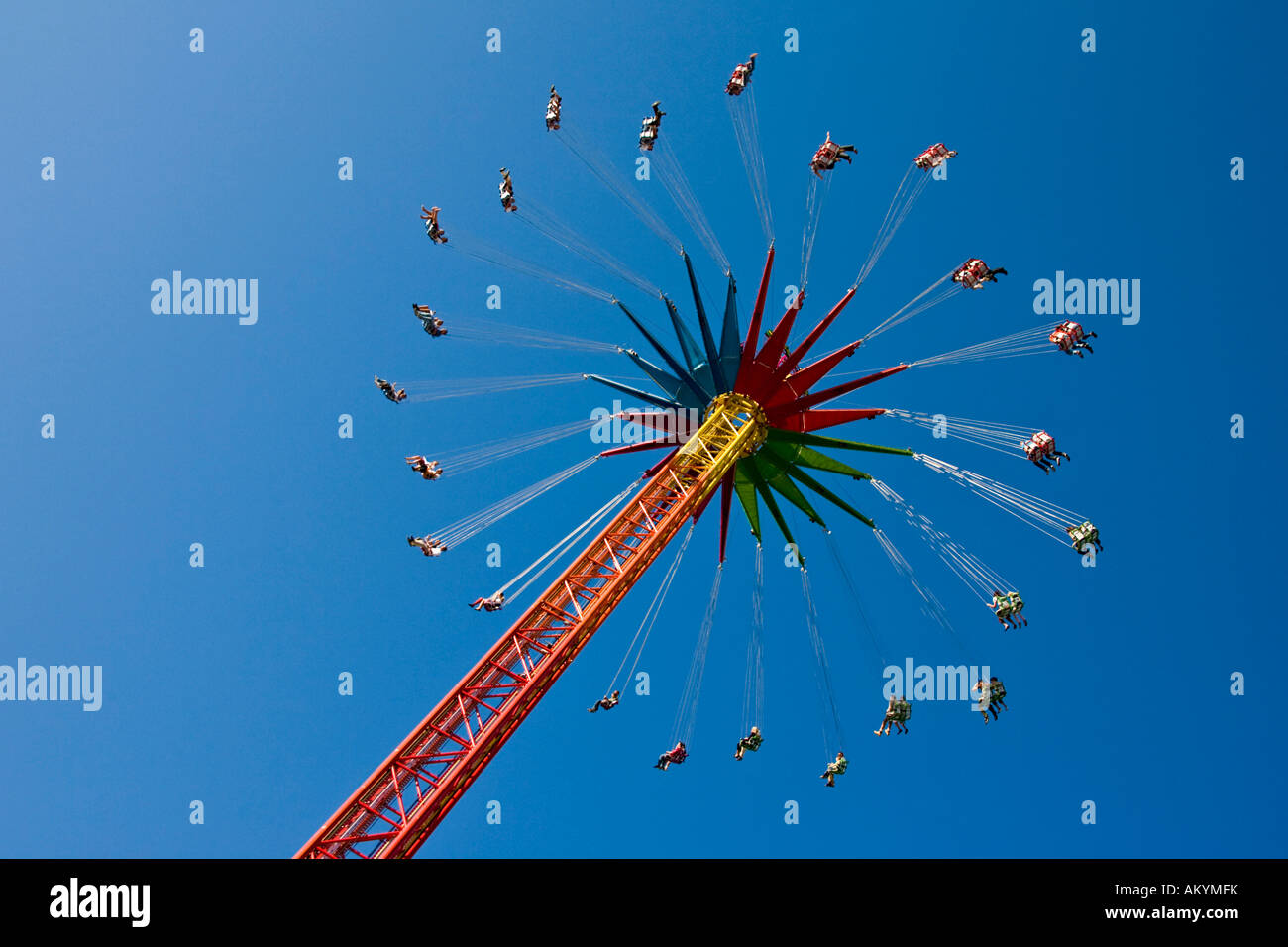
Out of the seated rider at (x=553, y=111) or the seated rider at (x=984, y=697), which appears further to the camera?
the seated rider at (x=553, y=111)

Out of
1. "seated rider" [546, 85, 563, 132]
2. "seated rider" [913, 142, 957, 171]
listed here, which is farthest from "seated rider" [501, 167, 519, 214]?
"seated rider" [913, 142, 957, 171]

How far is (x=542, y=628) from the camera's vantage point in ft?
82.4

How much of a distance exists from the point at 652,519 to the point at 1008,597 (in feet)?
35.7

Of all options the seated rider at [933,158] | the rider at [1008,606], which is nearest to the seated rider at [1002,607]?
the rider at [1008,606]

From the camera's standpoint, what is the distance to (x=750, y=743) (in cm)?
2905

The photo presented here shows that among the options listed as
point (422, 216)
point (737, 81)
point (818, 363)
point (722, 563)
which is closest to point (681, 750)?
point (722, 563)

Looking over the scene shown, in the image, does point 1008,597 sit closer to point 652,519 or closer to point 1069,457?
point 1069,457

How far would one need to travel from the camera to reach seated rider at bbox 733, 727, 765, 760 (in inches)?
1139

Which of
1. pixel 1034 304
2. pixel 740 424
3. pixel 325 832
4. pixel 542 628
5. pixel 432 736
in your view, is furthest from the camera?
pixel 1034 304

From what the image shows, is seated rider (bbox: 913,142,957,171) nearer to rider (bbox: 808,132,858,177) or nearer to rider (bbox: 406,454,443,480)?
rider (bbox: 808,132,858,177)

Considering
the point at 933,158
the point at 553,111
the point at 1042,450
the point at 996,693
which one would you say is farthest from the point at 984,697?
the point at 553,111

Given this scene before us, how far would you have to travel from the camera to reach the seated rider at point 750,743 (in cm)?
2894

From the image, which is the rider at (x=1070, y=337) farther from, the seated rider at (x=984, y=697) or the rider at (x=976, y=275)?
the seated rider at (x=984, y=697)

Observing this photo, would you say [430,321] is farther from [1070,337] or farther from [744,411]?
[1070,337]
